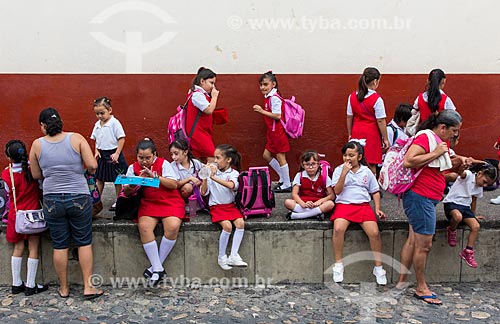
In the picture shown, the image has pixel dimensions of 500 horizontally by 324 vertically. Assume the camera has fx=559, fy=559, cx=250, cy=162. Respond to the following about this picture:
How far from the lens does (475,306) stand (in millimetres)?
4719

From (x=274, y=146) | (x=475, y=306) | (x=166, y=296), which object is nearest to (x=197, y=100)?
(x=274, y=146)

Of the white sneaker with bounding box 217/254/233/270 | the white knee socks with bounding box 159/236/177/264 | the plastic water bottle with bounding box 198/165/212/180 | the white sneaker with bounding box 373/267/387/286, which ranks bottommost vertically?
the white sneaker with bounding box 373/267/387/286

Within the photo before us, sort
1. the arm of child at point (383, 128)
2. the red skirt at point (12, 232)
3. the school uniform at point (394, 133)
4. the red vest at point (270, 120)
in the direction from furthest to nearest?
the red vest at point (270, 120) → the school uniform at point (394, 133) → the arm of child at point (383, 128) → the red skirt at point (12, 232)

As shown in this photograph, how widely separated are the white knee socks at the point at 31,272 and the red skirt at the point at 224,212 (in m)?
1.60

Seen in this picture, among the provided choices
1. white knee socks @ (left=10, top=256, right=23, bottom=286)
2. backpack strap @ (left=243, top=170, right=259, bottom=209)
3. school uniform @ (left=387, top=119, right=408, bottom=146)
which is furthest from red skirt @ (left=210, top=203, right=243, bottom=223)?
school uniform @ (left=387, top=119, right=408, bottom=146)

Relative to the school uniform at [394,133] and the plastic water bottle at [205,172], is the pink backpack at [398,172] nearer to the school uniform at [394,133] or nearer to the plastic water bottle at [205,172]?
the school uniform at [394,133]

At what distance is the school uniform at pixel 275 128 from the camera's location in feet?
20.4

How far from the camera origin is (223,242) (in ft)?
16.4

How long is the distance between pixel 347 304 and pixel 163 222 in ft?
5.71

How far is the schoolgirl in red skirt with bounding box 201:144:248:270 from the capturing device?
4.98 meters

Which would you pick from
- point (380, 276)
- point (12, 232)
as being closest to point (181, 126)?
point (12, 232)

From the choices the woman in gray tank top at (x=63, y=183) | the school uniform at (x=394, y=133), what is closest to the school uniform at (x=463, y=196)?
the school uniform at (x=394, y=133)

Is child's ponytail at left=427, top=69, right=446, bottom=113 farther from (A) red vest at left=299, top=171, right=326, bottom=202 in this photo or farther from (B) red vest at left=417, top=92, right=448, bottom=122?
(A) red vest at left=299, top=171, right=326, bottom=202

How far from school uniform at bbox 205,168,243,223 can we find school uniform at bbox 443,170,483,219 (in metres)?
1.86
